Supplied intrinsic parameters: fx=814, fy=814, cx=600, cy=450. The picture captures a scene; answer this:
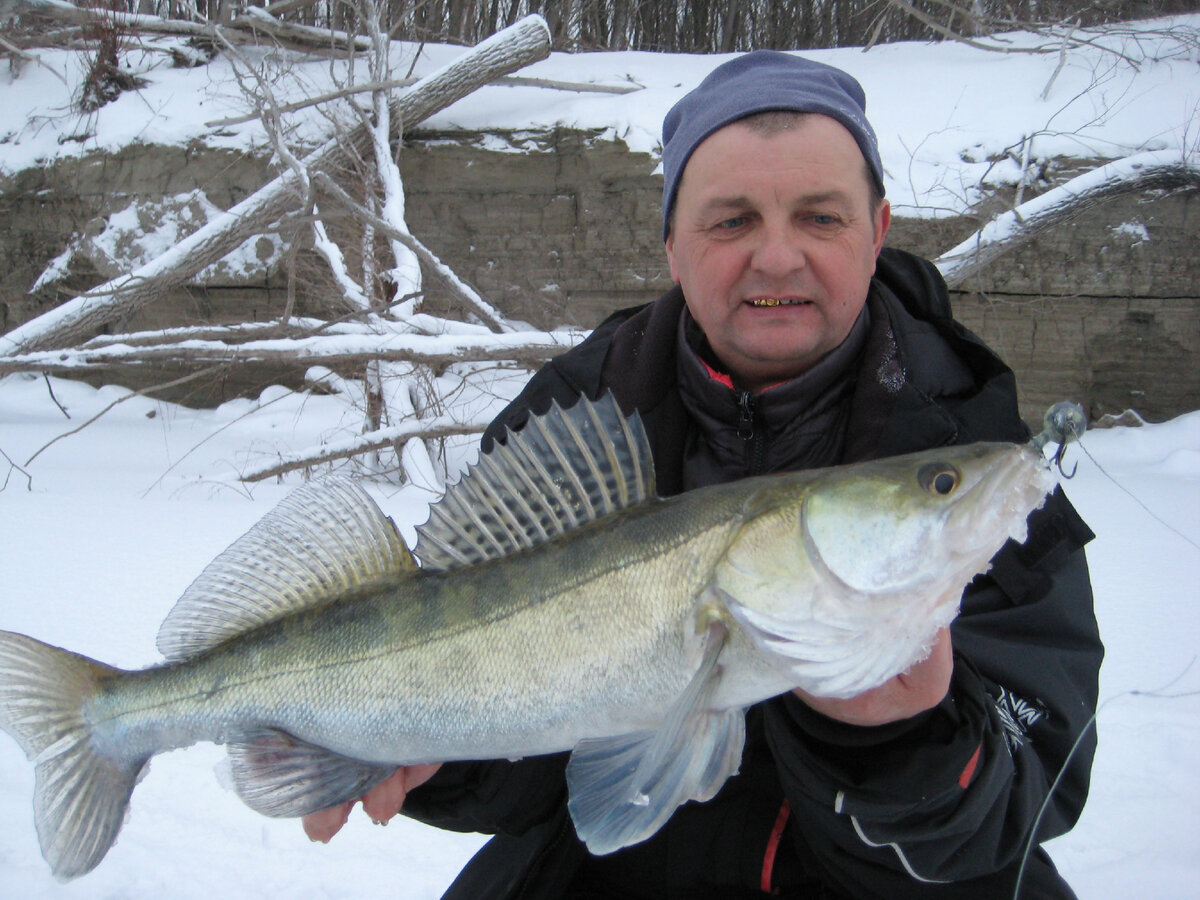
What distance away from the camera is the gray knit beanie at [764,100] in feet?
5.15

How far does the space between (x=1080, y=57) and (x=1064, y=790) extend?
8.25 m

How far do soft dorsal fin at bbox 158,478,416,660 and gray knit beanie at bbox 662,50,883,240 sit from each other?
0.96 meters

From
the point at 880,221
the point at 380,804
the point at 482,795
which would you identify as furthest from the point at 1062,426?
the point at 380,804

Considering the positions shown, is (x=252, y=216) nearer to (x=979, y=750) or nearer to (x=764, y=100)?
(x=764, y=100)

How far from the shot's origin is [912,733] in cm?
116

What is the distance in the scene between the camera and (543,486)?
1367 mm

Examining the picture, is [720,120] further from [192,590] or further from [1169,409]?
[1169,409]

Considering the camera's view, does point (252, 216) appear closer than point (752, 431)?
No

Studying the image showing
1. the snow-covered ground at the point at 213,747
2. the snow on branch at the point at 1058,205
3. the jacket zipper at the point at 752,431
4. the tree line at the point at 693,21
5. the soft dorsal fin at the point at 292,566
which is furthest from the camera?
the tree line at the point at 693,21

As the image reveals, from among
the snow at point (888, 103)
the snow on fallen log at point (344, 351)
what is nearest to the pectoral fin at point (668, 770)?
the snow on fallen log at point (344, 351)

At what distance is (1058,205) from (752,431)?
4.84 meters

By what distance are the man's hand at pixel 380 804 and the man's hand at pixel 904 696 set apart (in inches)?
29.9

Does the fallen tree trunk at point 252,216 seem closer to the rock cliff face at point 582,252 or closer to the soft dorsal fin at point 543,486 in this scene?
the rock cliff face at point 582,252

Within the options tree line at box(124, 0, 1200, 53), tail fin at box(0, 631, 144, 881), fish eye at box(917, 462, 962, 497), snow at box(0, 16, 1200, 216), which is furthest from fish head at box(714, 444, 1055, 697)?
tree line at box(124, 0, 1200, 53)
